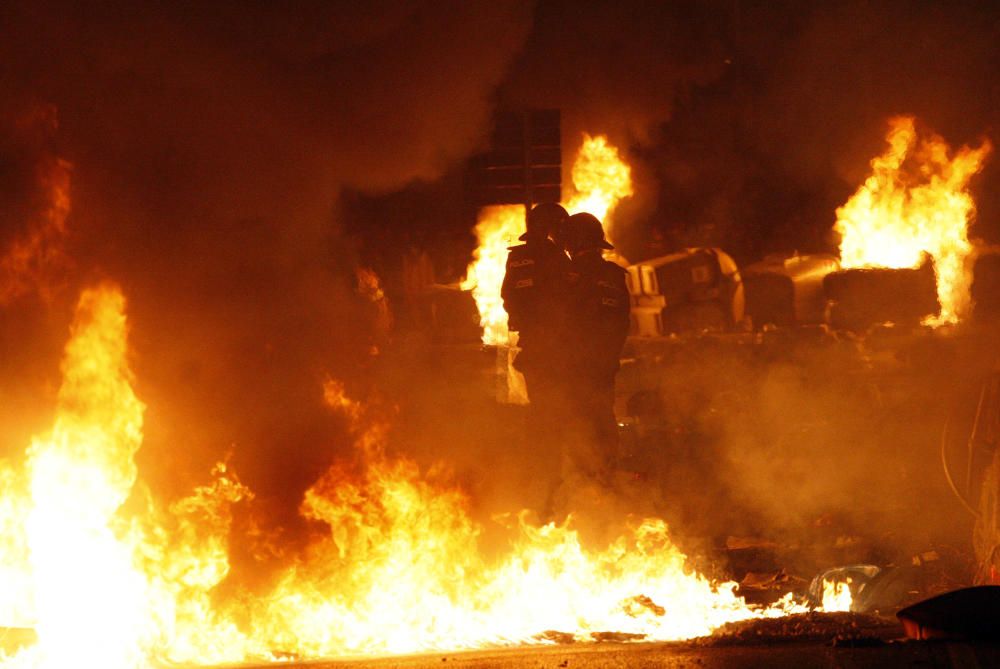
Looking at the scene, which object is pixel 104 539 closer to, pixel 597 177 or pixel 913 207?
pixel 597 177

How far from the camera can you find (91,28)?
21.8 feet

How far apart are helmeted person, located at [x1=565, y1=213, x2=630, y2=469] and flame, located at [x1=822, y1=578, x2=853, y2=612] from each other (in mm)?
2226

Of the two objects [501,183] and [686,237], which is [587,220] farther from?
[686,237]

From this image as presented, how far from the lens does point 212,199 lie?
22.5 feet

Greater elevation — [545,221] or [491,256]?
[491,256]

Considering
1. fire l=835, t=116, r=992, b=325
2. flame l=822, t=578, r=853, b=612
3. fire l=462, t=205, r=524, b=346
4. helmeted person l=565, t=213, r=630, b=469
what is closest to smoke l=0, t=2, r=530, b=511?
helmeted person l=565, t=213, r=630, b=469

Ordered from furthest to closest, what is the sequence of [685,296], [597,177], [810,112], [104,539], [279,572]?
[810,112], [597,177], [685,296], [279,572], [104,539]

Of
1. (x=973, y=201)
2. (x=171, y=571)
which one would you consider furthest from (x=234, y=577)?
(x=973, y=201)

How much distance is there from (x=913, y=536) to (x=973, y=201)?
44.5 feet

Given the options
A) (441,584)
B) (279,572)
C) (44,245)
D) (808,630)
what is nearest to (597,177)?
(44,245)

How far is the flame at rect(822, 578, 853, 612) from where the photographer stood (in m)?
6.08

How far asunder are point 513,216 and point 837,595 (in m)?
12.9

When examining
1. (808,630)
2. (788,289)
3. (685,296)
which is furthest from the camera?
(788,289)

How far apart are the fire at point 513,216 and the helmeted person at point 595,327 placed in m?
5.94
